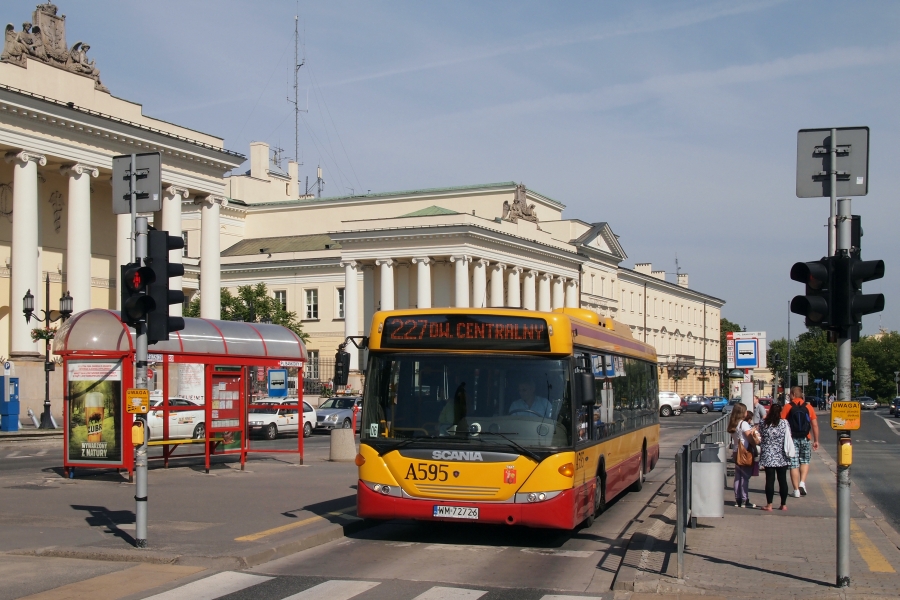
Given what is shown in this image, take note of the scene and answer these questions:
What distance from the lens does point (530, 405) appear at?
39.8 feet

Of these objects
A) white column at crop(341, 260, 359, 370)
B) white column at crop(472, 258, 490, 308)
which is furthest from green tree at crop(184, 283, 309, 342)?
white column at crop(472, 258, 490, 308)

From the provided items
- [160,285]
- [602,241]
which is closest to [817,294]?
[160,285]

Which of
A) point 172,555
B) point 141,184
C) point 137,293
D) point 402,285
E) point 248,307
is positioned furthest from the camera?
point 402,285

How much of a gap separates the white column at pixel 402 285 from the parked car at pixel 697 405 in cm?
2406

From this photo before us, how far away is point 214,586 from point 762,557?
573 cm

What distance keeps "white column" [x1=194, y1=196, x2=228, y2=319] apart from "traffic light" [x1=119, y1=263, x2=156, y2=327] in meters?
43.8

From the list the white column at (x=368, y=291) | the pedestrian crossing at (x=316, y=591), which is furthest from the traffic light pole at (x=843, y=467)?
the white column at (x=368, y=291)

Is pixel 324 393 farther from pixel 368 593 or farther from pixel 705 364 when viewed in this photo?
pixel 705 364

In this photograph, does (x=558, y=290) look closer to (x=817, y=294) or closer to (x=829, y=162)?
(x=829, y=162)

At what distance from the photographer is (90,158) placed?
1879 inches

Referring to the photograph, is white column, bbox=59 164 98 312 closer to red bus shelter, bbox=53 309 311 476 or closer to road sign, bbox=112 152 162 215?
red bus shelter, bbox=53 309 311 476

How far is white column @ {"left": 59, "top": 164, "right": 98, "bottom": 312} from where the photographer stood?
4675 centimetres

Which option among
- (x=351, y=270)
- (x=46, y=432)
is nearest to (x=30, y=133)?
(x=46, y=432)

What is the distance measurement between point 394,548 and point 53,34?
133 ft
